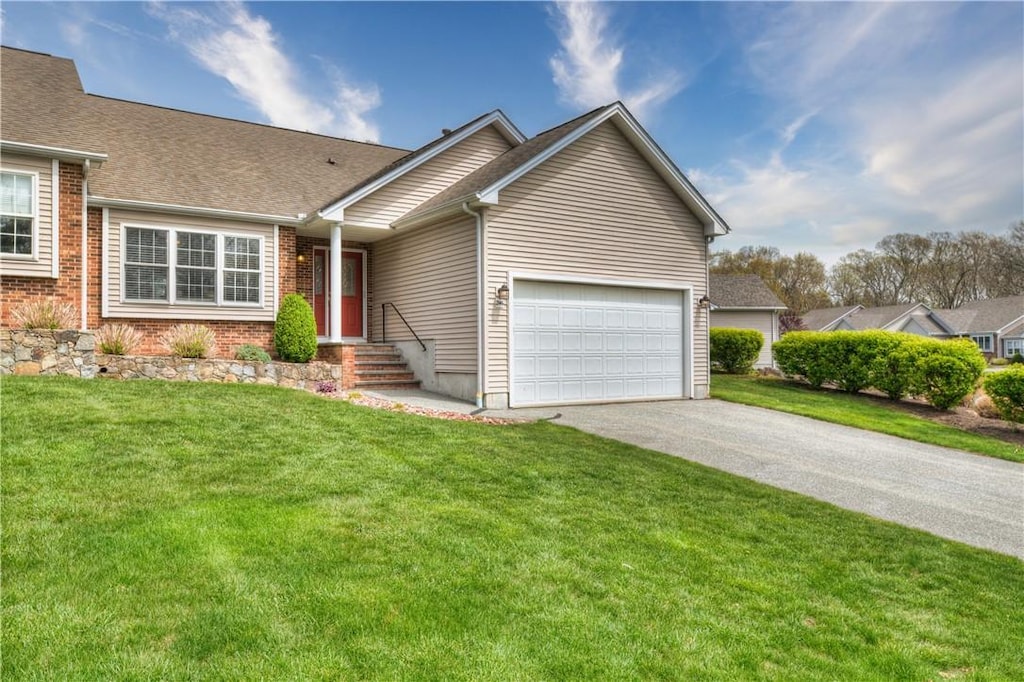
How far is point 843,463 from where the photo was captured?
9219 mm

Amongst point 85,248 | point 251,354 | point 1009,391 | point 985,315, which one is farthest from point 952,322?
point 85,248

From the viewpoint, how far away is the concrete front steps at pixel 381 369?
46.2 feet

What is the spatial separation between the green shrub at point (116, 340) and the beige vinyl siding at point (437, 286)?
5622 mm

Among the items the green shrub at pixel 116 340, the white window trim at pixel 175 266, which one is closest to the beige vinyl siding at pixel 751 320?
the white window trim at pixel 175 266

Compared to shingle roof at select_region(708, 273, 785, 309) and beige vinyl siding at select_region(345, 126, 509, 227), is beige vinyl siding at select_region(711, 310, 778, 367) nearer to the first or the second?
shingle roof at select_region(708, 273, 785, 309)

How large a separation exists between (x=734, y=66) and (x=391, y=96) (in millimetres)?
10314

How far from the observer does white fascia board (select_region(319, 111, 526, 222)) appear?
1349 cm

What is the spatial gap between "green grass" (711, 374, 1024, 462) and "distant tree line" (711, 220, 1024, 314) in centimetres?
4291

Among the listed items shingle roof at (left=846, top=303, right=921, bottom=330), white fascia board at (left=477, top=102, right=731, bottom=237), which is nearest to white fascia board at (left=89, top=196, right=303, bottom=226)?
white fascia board at (left=477, top=102, right=731, bottom=237)

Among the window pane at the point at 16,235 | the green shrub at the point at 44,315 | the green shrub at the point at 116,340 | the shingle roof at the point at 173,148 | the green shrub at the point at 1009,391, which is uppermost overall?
the shingle roof at the point at 173,148

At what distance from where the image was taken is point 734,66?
53.4 feet

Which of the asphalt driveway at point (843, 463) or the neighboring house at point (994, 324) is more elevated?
the neighboring house at point (994, 324)

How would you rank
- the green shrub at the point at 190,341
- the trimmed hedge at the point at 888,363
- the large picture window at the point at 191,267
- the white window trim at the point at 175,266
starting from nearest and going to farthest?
the green shrub at the point at 190,341 → the white window trim at the point at 175,266 → the large picture window at the point at 191,267 → the trimmed hedge at the point at 888,363

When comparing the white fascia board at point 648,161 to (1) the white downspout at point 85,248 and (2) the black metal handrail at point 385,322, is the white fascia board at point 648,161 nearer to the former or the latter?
(2) the black metal handrail at point 385,322
